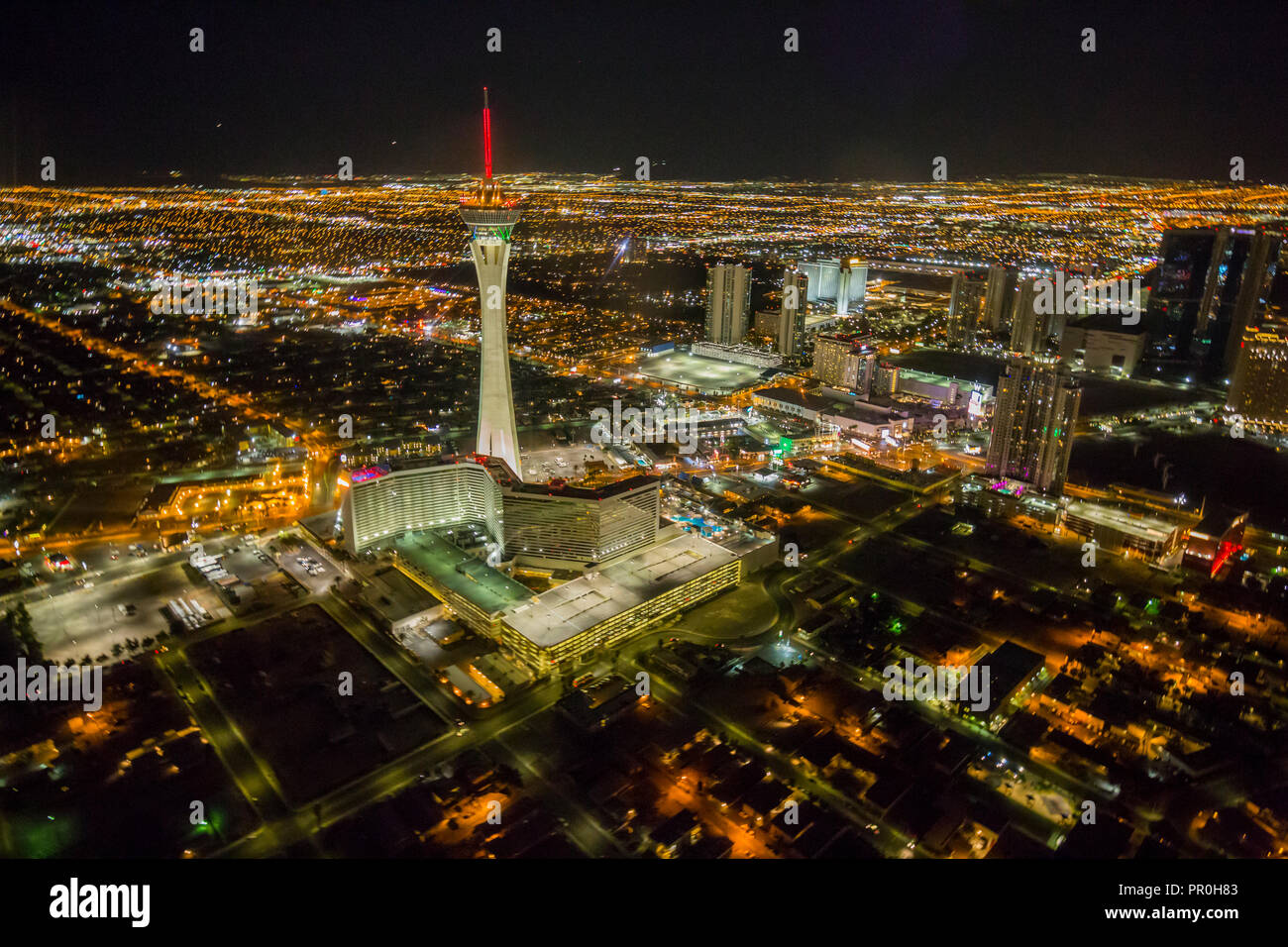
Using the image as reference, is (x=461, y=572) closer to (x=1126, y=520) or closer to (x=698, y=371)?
(x=1126, y=520)

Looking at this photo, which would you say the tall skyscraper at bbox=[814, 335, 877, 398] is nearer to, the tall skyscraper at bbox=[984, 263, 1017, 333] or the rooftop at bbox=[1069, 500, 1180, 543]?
the rooftop at bbox=[1069, 500, 1180, 543]

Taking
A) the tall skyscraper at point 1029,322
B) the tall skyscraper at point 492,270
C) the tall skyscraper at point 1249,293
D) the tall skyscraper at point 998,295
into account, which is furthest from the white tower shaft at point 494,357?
the tall skyscraper at point 1249,293

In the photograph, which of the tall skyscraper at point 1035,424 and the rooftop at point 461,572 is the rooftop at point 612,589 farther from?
the tall skyscraper at point 1035,424

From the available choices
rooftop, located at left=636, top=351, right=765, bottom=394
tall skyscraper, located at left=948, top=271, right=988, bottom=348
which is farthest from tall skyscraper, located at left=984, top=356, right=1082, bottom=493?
tall skyscraper, located at left=948, top=271, right=988, bottom=348

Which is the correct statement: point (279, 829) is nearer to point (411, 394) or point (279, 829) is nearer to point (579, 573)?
point (579, 573)

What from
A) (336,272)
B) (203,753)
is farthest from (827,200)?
(203,753)

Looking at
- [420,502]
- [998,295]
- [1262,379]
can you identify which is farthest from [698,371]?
[1262,379]
